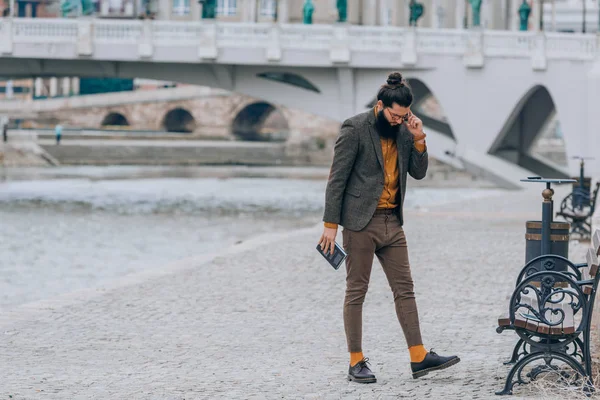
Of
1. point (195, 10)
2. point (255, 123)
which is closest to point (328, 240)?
point (195, 10)

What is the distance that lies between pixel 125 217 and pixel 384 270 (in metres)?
27.5

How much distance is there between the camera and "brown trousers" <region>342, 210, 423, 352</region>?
800cm

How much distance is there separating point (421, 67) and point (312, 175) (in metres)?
21.4

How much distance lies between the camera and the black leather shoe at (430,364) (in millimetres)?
7922

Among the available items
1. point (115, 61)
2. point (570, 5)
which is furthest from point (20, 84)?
point (115, 61)

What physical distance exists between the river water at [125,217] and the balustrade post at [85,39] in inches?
176

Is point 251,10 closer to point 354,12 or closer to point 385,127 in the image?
point 354,12

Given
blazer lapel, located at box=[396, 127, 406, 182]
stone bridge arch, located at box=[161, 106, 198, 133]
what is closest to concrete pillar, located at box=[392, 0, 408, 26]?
stone bridge arch, located at box=[161, 106, 198, 133]

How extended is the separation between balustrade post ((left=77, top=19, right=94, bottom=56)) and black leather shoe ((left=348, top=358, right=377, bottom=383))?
31922 mm

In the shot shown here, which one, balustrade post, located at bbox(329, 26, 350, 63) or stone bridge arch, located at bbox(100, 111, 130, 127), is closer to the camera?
balustrade post, located at bbox(329, 26, 350, 63)

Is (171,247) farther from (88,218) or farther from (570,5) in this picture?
(570,5)

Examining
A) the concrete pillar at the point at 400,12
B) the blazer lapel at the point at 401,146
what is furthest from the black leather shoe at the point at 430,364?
the concrete pillar at the point at 400,12

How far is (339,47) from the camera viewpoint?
130ft

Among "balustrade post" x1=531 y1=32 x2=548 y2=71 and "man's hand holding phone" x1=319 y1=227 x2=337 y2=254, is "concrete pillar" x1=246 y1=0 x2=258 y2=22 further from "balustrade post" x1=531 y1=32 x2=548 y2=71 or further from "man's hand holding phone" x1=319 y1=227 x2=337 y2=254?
"man's hand holding phone" x1=319 y1=227 x2=337 y2=254
